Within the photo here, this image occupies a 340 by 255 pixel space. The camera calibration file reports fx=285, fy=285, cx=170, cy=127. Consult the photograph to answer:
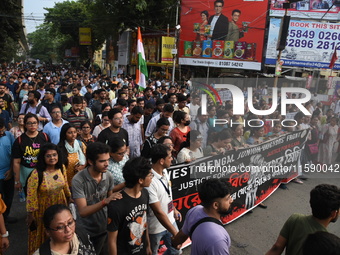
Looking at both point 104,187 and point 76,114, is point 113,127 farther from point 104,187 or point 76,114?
point 104,187

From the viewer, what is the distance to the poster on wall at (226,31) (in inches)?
843

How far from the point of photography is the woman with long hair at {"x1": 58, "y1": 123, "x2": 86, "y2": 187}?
139 inches

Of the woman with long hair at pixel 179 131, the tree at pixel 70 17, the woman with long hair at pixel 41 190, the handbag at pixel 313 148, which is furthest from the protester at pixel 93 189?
the tree at pixel 70 17

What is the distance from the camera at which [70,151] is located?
3.60 meters

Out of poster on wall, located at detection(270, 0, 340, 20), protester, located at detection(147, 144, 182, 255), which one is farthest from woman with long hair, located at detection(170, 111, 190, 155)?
poster on wall, located at detection(270, 0, 340, 20)

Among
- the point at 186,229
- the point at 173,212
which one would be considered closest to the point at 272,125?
the point at 173,212

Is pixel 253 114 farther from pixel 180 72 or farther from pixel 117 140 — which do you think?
pixel 180 72

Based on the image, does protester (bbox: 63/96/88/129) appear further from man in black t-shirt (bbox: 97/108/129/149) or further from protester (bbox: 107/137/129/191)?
protester (bbox: 107/137/129/191)

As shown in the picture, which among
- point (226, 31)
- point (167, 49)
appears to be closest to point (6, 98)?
point (167, 49)

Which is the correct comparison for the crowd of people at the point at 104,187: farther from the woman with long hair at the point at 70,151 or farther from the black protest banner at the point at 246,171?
the black protest banner at the point at 246,171

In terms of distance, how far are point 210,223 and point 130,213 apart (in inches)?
25.6

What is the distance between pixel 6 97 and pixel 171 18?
21363mm

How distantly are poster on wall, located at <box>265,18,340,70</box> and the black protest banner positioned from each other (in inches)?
595

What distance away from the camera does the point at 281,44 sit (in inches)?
390
